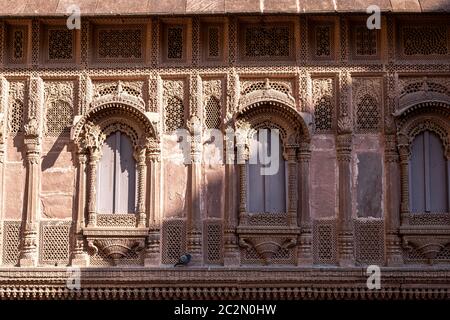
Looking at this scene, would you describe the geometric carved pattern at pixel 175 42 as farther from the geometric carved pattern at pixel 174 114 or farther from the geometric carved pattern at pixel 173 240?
the geometric carved pattern at pixel 173 240

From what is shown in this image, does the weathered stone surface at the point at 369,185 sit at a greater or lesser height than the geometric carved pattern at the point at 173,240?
greater

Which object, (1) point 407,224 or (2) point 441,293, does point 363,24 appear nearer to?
(1) point 407,224

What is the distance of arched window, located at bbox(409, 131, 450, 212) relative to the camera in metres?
12.4

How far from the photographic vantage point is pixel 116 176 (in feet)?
41.2

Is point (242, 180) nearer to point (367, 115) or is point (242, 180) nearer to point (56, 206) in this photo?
point (367, 115)

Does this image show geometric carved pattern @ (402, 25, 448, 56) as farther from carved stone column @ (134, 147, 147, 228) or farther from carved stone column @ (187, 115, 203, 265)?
carved stone column @ (134, 147, 147, 228)

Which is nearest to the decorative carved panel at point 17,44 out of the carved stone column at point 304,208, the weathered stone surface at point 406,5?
the carved stone column at point 304,208

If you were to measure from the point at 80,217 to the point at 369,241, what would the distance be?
4212 mm

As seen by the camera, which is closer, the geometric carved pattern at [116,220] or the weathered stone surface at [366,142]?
the geometric carved pattern at [116,220]

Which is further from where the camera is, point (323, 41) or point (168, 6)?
point (323, 41)

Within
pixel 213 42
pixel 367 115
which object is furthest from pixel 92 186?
pixel 367 115

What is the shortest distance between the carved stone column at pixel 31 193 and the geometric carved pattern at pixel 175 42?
2259mm

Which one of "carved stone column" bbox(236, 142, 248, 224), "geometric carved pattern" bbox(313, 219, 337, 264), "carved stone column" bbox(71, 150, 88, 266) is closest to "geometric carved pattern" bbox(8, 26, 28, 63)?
"carved stone column" bbox(71, 150, 88, 266)

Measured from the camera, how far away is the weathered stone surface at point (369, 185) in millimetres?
12414
